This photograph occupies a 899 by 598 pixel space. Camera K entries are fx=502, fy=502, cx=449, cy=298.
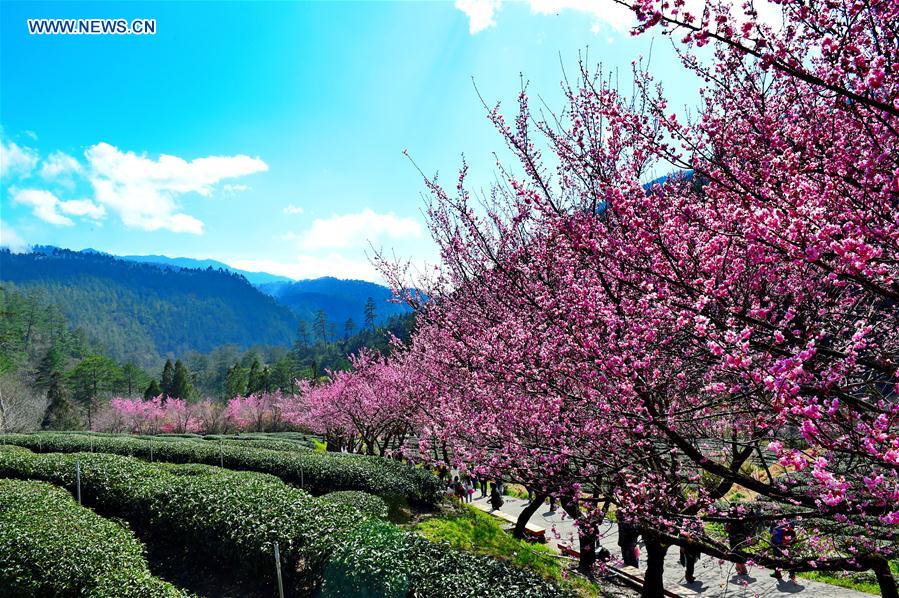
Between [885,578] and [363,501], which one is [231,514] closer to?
[363,501]

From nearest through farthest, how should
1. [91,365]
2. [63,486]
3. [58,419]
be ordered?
[63,486] < [58,419] < [91,365]

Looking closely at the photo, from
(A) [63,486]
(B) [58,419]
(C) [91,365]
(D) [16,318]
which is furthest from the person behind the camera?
(D) [16,318]


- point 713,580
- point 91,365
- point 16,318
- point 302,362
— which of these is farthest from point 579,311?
point 302,362

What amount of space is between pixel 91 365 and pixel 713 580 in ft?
172

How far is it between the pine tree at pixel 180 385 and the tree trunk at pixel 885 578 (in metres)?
57.0

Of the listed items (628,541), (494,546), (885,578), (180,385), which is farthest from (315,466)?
(180,385)

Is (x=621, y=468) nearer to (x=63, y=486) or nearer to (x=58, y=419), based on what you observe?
(x=63, y=486)

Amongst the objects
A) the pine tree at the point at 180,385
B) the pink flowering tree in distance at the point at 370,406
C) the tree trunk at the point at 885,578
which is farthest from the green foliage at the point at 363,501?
the pine tree at the point at 180,385

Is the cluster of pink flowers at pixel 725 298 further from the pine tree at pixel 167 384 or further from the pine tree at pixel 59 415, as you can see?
the pine tree at pixel 167 384

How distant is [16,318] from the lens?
212 ft

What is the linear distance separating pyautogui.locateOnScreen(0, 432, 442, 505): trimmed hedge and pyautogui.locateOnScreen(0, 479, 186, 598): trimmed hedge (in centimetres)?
602

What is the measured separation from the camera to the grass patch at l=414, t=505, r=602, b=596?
24.9 ft

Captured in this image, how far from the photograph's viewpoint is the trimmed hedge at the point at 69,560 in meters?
6.52

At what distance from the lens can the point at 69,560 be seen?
6918 mm
